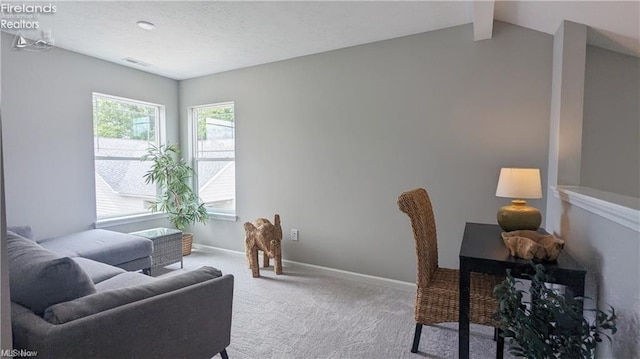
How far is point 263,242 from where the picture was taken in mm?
3408

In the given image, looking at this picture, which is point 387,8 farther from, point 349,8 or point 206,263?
point 206,263

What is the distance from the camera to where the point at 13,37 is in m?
3.04

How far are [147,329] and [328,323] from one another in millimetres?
1431

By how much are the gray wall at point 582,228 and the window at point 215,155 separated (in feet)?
11.2

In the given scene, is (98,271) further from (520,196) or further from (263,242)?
(520,196)

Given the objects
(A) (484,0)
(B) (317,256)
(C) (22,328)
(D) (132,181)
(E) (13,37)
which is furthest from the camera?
(D) (132,181)

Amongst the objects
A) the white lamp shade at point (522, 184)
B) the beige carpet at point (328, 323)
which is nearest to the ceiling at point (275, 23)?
the white lamp shade at point (522, 184)

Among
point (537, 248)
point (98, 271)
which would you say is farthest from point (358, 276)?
point (98, 271)

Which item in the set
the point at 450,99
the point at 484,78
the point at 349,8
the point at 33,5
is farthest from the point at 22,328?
the point at 484,78

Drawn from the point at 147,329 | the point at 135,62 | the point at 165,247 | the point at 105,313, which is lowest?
the point at 165,247

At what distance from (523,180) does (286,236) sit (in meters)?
2.52

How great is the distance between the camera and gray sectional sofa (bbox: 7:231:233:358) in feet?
3.88

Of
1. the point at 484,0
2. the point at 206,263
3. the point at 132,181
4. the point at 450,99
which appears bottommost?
the point at 206,263

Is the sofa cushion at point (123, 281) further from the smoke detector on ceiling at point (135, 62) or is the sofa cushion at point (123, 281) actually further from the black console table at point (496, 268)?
the smoke detector on ceiling at point (135, 62)
